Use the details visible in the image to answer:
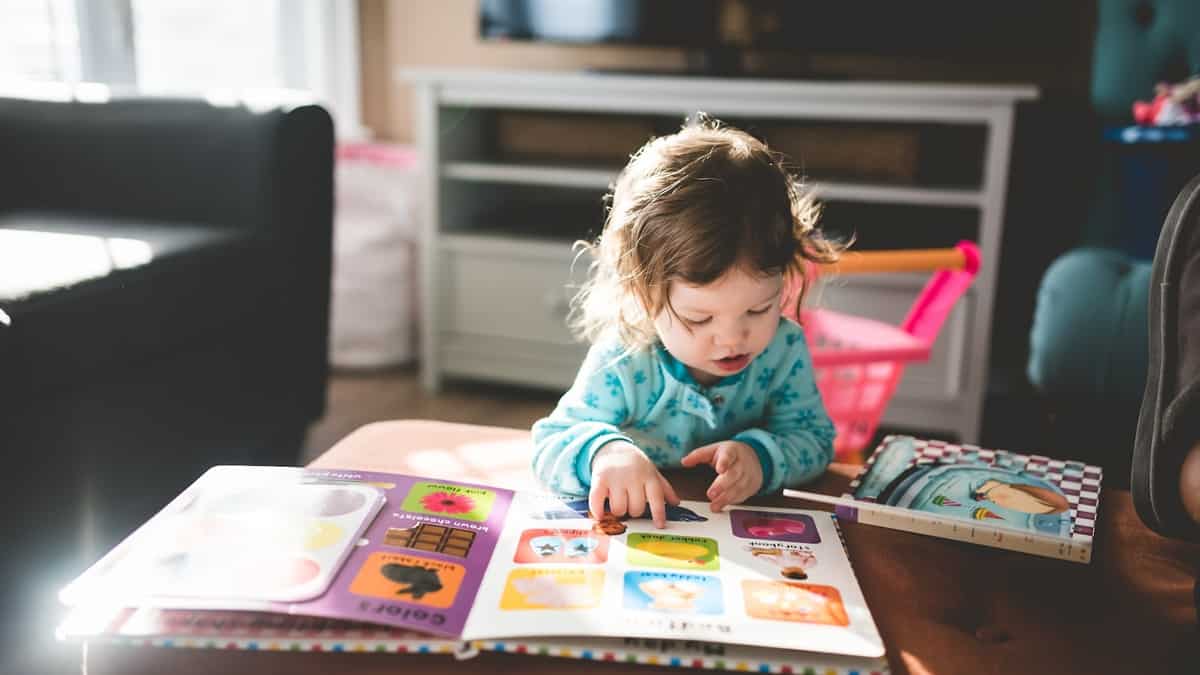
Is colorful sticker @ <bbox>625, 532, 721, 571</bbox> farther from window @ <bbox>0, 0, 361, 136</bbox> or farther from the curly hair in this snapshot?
window @ <bbox>0, 0, 361, 136</bbox>

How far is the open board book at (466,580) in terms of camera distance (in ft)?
1.62

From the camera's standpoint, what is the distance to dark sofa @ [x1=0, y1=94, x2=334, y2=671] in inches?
43.6

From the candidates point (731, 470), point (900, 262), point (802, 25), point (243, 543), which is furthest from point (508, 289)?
point (243, 543)

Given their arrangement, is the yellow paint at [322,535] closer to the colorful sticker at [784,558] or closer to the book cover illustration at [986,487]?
the colorful sticker at [784,558]

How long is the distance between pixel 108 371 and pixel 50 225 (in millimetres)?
386

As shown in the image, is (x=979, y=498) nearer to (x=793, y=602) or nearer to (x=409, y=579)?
(x=793, y=602)

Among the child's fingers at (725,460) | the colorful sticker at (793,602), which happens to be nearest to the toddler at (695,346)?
the child's fingers at (725,460)

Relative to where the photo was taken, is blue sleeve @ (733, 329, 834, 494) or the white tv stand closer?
blue sleeve @ (733, 329, 834, 494)

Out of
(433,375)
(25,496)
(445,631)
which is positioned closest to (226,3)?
(433,375)

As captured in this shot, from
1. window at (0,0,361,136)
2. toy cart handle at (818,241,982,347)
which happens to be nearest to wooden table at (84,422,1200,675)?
toy cart handle at (818,241,982,347)

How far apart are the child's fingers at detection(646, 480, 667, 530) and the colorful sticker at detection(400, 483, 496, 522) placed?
0.10 meters

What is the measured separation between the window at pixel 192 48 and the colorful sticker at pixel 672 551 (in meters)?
1.25

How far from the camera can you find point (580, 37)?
2.21 m

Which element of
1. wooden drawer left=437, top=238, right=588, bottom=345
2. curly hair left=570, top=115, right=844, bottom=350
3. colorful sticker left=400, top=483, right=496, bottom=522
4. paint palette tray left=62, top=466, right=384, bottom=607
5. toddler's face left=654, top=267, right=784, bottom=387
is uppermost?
curly hair left=570, top=115, right=844, bottom=350
